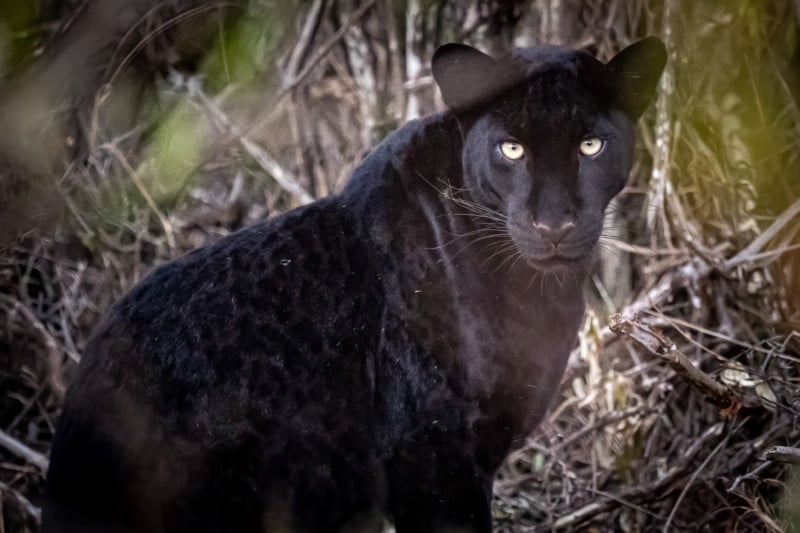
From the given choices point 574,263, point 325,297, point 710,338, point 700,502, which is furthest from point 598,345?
point 325,297

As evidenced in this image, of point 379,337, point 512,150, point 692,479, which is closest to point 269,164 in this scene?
point 379,337

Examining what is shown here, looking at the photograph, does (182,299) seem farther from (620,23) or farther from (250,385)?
(620,23)

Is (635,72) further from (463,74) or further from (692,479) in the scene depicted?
(692,479)

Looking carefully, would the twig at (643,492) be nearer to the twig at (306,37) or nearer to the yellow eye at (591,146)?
the yellow eye at (591,146)

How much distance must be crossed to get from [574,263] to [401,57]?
2.49m

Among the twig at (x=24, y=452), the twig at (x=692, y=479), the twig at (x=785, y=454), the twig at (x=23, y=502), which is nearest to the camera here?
the twig at (x=785, y=454)

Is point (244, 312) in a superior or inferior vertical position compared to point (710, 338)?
superior

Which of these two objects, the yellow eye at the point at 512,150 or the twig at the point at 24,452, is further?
the twig at the point at 24,452

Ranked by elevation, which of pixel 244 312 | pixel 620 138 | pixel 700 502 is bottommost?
pixel 700 502

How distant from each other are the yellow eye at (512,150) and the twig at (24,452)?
213 centimetres

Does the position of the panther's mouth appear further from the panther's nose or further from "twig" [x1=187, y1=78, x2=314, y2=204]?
"twig" [x1=187, y1=78, x2=314, y2=204]

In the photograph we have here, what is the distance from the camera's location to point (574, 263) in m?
2.64

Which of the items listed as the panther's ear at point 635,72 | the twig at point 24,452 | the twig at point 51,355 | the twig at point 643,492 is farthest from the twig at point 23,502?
the panther's ear at point 635,72

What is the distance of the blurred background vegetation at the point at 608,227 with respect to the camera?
10.4 feet
